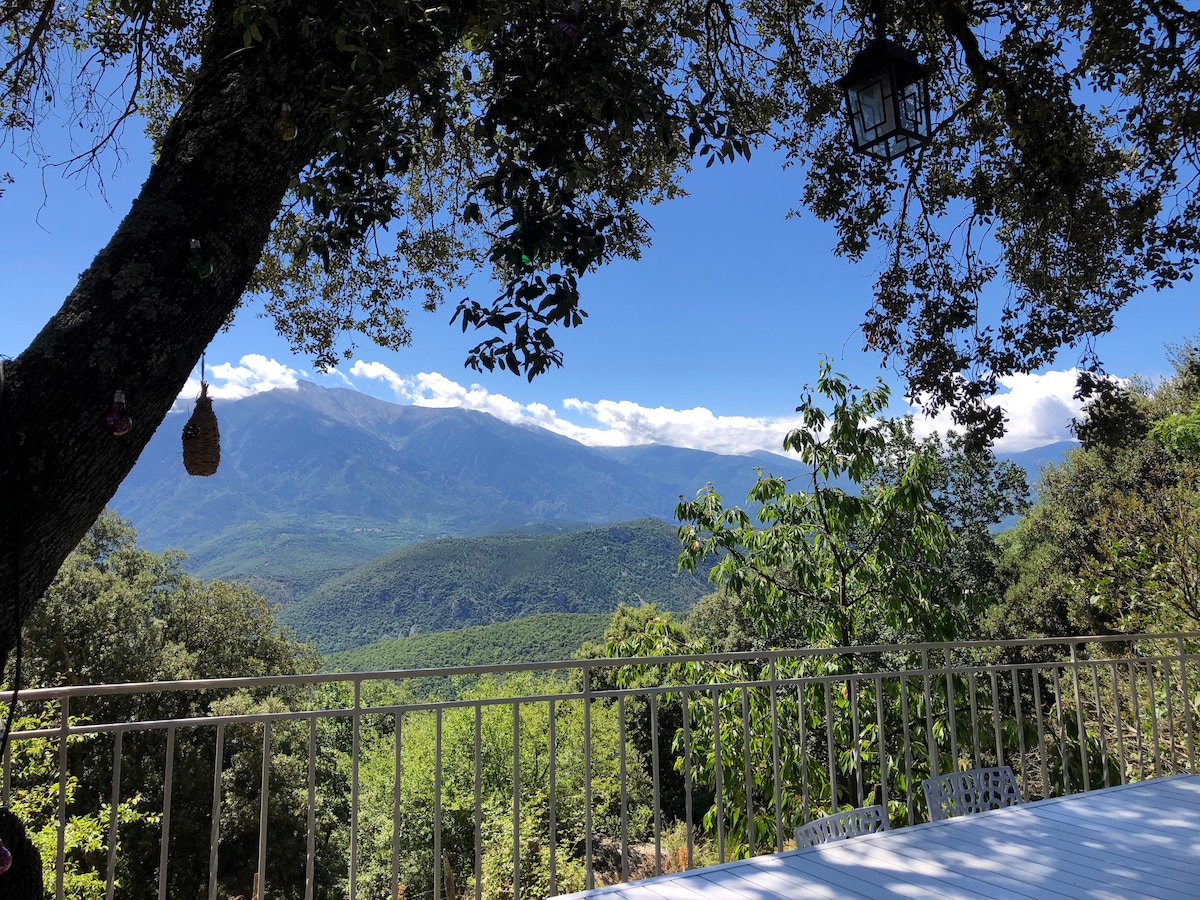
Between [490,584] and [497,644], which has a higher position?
[490,584]

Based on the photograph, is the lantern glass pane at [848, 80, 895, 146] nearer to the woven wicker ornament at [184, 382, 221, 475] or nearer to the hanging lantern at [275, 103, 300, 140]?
the hanging lantern at [275, 103, 300, 140]

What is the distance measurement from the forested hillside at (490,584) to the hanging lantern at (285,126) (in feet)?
192

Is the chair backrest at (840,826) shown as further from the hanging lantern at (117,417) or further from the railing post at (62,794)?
the hanging lantern at (117,417)

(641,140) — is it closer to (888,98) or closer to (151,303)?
(888,98)

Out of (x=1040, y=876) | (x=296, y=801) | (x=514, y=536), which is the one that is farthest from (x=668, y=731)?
(x=514, y=536)

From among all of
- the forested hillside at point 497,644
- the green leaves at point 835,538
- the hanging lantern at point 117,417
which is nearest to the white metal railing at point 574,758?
the green leaves at point 835,538

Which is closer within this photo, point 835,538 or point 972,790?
point 972,790

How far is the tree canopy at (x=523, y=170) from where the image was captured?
150 centimetres

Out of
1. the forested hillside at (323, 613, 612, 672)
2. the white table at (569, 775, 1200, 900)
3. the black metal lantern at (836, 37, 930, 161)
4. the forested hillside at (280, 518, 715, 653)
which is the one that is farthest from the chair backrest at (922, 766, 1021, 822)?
the forested hillside at (280, 518, 715, 653)

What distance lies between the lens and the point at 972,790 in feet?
8.13

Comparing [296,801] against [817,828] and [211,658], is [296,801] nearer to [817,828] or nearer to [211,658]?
[211,658]

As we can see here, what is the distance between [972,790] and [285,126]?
9.44 feet

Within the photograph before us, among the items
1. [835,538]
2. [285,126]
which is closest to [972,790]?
[285,126]

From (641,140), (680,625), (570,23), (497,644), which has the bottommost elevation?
(497,644)
